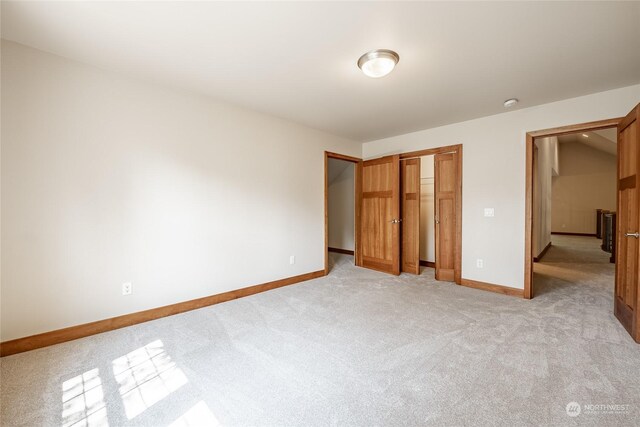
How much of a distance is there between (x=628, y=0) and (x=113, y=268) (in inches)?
165

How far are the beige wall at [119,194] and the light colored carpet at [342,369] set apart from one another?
415 mm

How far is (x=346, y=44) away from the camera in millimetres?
1939

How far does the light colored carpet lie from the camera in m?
1.40

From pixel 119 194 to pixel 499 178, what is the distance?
4375 millimetres

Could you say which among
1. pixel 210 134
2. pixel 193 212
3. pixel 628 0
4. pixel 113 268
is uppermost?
pixel 628 0

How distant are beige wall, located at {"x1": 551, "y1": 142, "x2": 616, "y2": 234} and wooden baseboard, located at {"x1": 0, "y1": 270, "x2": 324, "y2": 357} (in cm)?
1122

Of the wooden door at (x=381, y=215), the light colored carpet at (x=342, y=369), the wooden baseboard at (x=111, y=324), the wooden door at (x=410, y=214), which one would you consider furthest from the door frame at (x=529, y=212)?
the wooden baseboard at (x=111, y=324)

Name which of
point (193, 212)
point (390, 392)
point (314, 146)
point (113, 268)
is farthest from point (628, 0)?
point (113, 268)

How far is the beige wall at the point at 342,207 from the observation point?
5.85 m

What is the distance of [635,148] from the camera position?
221 cm

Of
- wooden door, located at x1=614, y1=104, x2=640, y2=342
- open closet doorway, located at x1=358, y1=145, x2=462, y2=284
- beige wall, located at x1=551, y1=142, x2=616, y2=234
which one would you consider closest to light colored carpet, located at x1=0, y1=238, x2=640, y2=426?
wooden door, located at x1=614, y1=104, x2=640, y2=342

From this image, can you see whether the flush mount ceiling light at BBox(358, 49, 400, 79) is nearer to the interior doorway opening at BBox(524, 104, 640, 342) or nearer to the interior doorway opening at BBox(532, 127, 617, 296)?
the interior doorway opening at BBox(524, 104, 640, 342)

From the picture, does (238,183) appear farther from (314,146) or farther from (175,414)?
(175,414)

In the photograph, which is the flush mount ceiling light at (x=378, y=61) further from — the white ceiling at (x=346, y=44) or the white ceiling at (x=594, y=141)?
the white ceiling at (x=594, y=141)
